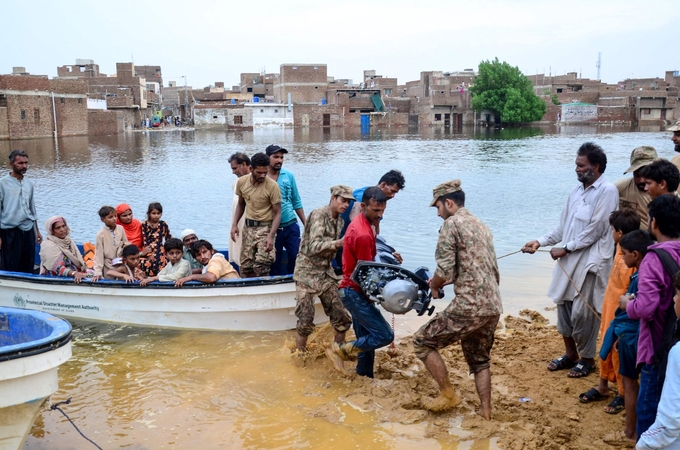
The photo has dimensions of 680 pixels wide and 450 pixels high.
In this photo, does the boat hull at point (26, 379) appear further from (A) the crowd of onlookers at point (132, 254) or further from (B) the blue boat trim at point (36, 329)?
(A) the crowd of onlookers at point (132, 254)

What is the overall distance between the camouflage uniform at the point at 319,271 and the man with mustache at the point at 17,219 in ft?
13.1

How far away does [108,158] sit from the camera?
3300 centimetres

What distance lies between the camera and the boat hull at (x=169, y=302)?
7.25 metres

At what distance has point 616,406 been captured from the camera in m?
4.98

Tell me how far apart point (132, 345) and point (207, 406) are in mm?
2170

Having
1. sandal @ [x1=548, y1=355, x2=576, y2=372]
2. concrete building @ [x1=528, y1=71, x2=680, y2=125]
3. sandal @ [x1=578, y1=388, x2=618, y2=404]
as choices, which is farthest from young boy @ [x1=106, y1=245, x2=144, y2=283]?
concrete building @ [x1=528, y1=71, x2=680, y2=125]

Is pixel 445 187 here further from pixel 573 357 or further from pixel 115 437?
pixel 115 437

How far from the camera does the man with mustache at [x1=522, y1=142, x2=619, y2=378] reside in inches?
211

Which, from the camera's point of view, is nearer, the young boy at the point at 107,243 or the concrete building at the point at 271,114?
the young boy at the point at 107,243

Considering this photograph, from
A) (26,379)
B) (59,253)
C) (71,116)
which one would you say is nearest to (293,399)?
(26,379)

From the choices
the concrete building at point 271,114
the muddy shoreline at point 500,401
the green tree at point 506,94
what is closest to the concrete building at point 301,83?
the concrete building at point 271,114

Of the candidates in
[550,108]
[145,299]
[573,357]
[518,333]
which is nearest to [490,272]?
[573,357]

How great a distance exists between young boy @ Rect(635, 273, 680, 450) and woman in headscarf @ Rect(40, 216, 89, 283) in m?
6.56

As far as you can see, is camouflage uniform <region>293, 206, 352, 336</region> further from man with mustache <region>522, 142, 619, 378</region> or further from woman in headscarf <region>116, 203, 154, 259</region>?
woman in headscarf <region>116, 203, 154, 259</region>
